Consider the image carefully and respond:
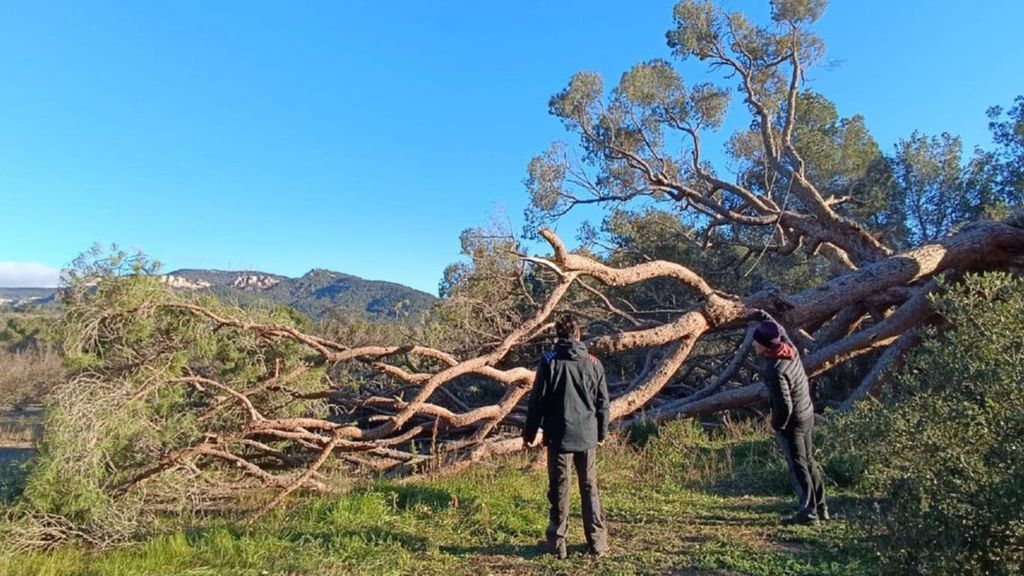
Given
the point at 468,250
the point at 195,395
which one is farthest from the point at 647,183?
the point at 195,395

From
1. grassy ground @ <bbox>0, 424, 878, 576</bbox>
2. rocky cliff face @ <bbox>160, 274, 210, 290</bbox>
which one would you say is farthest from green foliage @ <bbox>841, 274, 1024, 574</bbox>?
rocky cliff face @ <bbox>160, 274, 210, 290</bbox>

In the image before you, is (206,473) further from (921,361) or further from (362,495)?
(921,361)

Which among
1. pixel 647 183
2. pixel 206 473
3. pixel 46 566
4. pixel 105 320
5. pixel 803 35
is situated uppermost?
pixel 803 35

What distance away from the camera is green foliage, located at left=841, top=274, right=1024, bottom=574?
2637mm

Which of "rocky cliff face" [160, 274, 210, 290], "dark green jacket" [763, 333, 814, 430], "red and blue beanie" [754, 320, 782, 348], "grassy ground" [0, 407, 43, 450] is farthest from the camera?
"grassy ground" [0, 407, 43, 450]

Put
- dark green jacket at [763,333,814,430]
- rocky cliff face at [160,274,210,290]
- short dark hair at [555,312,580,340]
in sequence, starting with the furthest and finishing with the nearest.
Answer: rocky cliff face at [160,274,210,290], dark green jacket at [763,333,814,430], short dark hair at [555,312,580,340]

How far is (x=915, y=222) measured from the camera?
17.7m

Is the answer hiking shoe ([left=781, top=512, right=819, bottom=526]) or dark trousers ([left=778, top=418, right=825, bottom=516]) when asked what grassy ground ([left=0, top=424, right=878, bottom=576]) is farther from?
dark trousers ([left=778, top=418, right=825, bottom=516])

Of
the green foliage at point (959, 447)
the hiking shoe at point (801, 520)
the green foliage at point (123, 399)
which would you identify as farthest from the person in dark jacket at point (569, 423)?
the green foliage at point (123, 399)

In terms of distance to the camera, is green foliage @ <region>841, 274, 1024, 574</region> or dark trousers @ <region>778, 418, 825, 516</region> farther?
dark trousers @ <region>778, 418, 825, 516</region>

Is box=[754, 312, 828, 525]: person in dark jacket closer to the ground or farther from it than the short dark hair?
closer to the ground

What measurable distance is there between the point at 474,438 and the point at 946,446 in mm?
4653

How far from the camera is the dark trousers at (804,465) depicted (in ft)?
15.6

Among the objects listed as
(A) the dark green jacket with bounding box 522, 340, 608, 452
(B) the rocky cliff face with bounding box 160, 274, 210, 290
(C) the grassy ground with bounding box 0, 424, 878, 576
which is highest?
(B) the rocky cliff face with bounding box 160, 274, 210, 290
